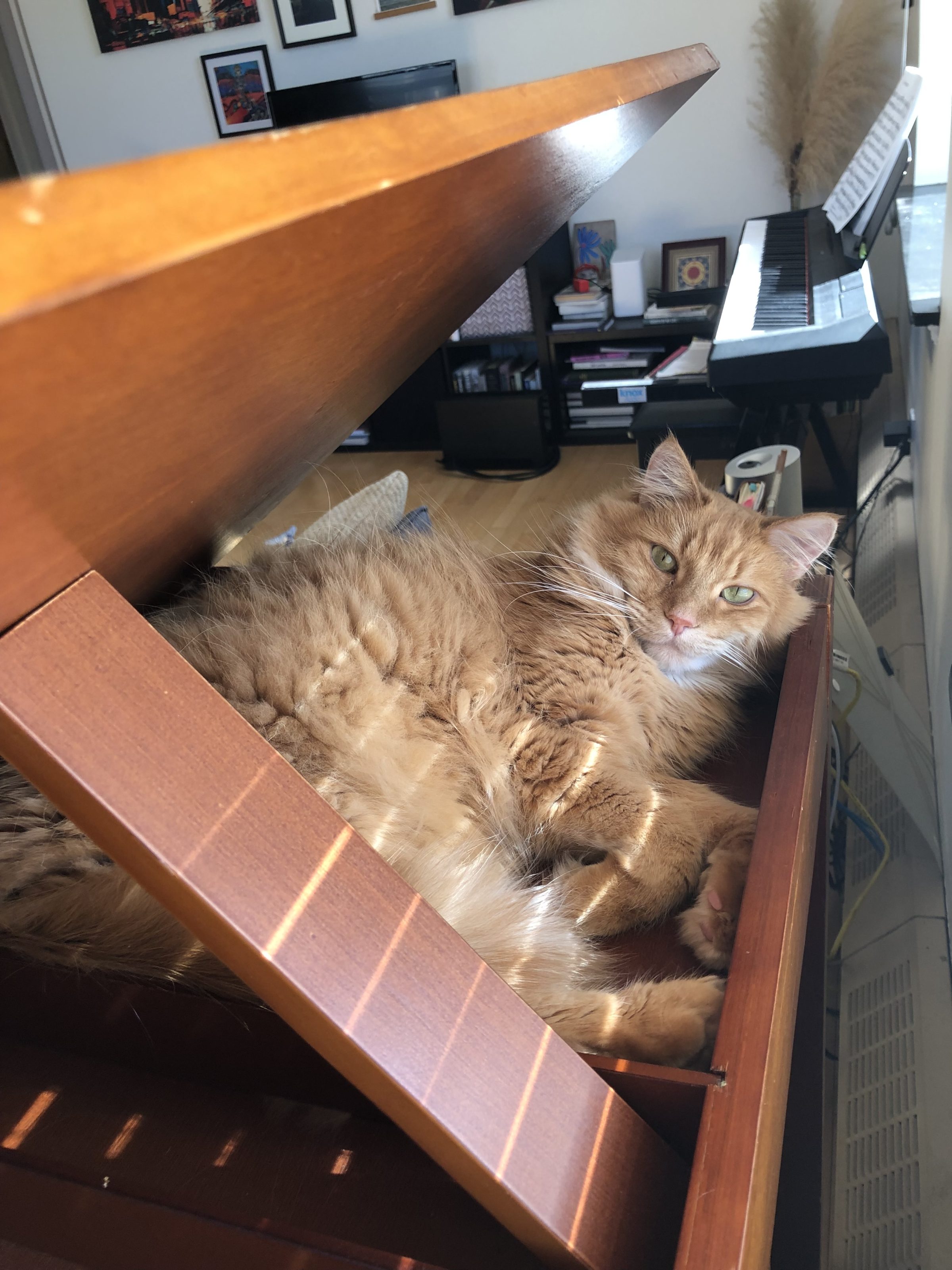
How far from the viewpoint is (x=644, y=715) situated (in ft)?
4.27

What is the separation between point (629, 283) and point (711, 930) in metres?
4.10

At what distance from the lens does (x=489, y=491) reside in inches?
180

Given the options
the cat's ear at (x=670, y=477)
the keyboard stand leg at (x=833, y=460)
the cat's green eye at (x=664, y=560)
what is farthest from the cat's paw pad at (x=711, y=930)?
the keyboard stand leg at (x=833, y=460)

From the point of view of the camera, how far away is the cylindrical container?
63.8 inches

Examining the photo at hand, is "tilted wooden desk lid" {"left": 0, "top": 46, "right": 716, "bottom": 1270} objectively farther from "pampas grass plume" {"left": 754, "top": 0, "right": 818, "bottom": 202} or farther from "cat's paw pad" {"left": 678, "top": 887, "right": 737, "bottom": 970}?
"pampas grass plume" {"left": 754, "top": 0, "right": 818, "bottom": 202}

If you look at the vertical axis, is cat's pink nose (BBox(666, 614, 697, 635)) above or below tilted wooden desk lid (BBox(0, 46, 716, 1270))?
below

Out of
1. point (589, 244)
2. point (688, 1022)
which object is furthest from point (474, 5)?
point (688, 1022)

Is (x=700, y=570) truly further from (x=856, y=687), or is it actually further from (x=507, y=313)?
(x=507, y=313)

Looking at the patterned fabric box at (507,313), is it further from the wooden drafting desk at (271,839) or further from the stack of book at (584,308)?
the wooden drafting desk at (271,839)

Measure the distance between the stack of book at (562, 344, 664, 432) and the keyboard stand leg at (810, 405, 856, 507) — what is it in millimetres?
1297

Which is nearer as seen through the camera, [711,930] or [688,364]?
[711,930]

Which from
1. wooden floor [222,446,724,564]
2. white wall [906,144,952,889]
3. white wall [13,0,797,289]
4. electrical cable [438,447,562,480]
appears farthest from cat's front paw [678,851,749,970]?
white wall [13,0,797,289]

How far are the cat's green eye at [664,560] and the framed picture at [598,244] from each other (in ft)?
12.1

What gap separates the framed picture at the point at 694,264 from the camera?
4285 mm
